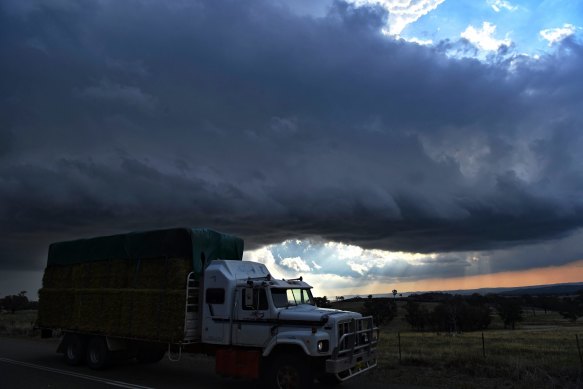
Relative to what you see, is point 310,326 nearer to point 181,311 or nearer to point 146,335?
point 181,311

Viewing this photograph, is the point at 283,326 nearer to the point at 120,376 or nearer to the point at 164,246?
the point at 164,246

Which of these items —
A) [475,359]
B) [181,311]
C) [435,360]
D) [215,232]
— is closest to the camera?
[181,311]

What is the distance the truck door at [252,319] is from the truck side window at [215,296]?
0.57m

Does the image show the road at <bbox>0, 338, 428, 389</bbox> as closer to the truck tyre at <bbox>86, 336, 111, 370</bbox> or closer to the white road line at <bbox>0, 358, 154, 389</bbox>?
the white road line at <bbox>0, 358, 154, 389</bbox>

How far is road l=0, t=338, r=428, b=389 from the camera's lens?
40.8ft

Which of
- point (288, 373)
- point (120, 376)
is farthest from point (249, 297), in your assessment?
point (120, 376)

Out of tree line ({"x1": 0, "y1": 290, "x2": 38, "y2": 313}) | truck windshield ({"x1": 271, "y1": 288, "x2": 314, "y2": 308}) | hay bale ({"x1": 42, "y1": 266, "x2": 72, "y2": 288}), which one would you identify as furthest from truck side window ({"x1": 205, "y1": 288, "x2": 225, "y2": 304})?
tree line ({"x1": 0, "y1": 290, "x2": 38, "y2": 313})

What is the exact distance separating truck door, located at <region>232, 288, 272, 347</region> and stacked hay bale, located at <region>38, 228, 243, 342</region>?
5.78 ft

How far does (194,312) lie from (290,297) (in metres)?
2.81

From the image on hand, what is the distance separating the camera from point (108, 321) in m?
15.1

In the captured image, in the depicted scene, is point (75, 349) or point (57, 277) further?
point (57, 277)

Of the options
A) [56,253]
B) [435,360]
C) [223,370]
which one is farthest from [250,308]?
[56,253]

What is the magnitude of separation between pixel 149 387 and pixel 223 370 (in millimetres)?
1837

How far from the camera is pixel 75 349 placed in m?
16.1
